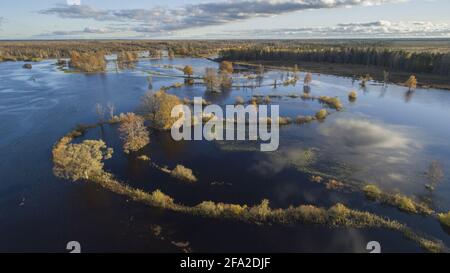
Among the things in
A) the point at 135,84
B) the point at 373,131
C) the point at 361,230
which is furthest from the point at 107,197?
the point at 135,84

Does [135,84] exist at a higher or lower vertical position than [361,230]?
higher

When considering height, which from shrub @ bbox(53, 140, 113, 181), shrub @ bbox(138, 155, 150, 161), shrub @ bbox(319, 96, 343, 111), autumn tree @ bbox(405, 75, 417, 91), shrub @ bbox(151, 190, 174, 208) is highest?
autumn tree @ bbox(405, 75, 417, 91)

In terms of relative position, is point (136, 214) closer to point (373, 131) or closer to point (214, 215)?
point (214, 215)

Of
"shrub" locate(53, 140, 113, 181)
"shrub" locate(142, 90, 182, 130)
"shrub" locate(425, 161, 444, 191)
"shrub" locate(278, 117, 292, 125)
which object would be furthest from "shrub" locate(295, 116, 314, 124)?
"shrub" locate(53, 140, 113, 181)

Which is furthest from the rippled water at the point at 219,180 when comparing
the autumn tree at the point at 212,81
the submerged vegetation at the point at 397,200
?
the autumn tree at the point at 212,81

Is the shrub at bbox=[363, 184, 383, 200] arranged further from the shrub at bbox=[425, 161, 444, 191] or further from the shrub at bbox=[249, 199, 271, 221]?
the shrub at bbox=[249, 199, 271, 221]

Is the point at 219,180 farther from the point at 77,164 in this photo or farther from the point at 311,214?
the point at 77,164
